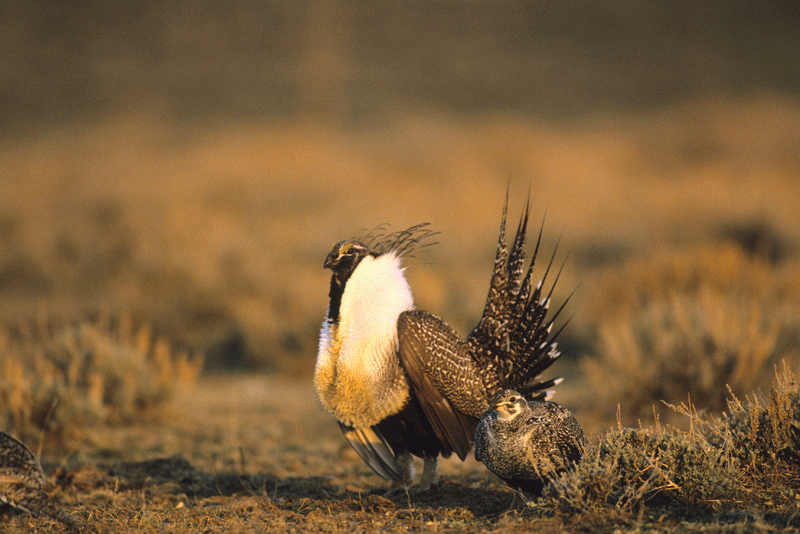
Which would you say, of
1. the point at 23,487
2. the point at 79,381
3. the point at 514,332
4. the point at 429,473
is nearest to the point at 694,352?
the point at 514,332

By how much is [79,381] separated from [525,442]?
497cm

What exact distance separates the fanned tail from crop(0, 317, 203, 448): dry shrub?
3725 millimetres

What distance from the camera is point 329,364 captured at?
4.14m

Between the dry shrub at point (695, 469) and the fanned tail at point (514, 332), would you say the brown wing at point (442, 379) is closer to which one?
the fanned tail at point (514, 332)

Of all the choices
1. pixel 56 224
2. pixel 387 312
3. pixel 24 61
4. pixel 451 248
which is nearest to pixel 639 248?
pixel 451 248

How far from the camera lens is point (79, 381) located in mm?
7016

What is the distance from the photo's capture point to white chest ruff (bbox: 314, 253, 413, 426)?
4051mm

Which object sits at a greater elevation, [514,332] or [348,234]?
[348,234]

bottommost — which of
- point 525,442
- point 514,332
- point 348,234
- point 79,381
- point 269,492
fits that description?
point 269,492

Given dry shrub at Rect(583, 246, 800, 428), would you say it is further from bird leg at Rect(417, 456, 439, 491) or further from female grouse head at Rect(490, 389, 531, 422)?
female grouse head at Rect(490, 389, 531, 422)

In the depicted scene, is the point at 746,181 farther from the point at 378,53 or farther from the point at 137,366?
the point at 378,53

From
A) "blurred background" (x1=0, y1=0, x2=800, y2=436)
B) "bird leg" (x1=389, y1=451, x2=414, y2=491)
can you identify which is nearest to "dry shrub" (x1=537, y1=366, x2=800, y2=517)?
"bird leg" (x1=389, y1=451, x2=414, y2=491)

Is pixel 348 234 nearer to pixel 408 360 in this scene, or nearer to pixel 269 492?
pixel 269 492

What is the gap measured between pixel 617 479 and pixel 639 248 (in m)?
10.2
